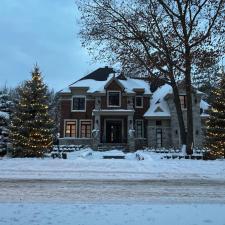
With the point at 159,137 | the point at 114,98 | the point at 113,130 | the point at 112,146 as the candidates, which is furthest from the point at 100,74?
the point at 159,137

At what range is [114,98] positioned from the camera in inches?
1672

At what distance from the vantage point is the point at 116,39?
27.7 metres

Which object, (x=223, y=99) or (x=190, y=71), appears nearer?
(x=190, y=71)

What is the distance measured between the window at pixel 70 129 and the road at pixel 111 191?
31565mm

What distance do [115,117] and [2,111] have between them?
13664 mm

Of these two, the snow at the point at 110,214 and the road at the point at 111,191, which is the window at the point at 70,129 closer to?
the road at the point at 111,191

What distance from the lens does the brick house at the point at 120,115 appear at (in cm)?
4144

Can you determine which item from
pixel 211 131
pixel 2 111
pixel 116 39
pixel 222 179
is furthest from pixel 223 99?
pixel 222 179

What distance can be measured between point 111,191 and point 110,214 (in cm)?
283

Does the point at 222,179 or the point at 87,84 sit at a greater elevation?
the point at 87,84

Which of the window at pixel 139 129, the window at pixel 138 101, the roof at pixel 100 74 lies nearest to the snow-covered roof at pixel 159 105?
the window at pixel 138 101

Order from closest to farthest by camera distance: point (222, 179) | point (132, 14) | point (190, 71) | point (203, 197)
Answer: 1. point (203, 197)
2. point (222, 179)
3. point (190, 71)
4. point (132, 14)

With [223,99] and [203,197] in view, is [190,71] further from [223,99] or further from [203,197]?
[203,197]

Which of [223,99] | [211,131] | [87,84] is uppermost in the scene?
[87,84]
